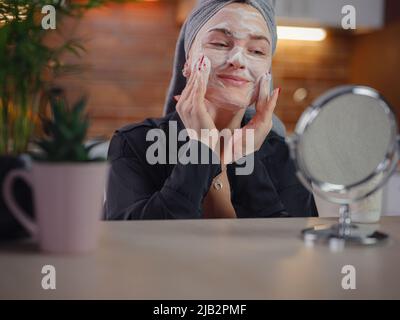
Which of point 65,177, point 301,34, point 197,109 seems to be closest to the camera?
point 65,177

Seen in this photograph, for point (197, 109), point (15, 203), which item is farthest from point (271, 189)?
point (15, 203)

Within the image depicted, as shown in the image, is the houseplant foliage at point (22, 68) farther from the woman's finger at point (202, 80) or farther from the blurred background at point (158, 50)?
the blurred background at point (158, 50)

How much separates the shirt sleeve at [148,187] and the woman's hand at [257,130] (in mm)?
147

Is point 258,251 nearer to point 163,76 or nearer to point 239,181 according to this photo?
point 239,181

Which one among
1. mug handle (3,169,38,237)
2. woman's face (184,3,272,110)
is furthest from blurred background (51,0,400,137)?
mug handle (3,169,38,237)

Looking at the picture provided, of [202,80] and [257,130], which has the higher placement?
[202,80]

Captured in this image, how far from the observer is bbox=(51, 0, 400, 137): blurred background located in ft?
9.14

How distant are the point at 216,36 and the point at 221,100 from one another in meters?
0.16

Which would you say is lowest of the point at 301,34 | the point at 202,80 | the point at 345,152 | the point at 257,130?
the point at 345,152

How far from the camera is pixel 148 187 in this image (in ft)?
4.34

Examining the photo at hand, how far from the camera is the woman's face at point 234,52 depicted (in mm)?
1390

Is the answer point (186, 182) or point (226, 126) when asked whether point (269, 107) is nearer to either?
point (226, 126)

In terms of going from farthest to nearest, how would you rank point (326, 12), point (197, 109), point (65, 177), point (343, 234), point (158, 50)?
1. point (158, 50)
2. point (326, 12)
3. point (197, 109)
4. point (343, 234)
5. point (65, 177)

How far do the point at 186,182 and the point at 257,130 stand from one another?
311mm
